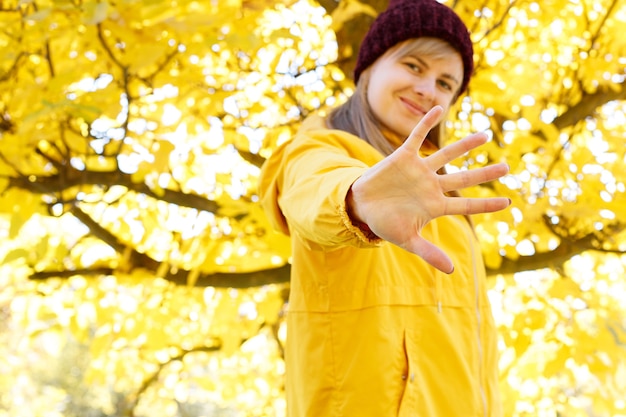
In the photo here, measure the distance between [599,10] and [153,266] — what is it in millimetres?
1504

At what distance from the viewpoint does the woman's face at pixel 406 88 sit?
1.15 meters

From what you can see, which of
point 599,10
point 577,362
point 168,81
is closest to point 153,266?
point 168,81

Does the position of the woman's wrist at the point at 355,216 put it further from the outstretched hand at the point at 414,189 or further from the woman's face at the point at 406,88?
the woman's face at the point at 406,88

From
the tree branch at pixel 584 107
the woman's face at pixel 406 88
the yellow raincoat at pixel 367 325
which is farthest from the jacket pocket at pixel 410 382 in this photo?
the tree branch at pixel 584 107

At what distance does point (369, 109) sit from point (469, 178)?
0.56m

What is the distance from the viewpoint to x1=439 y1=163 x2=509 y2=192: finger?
0.64 meters

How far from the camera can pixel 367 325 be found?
0.92m

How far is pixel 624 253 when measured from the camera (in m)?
1.60

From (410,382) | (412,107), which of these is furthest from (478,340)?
(412,107)

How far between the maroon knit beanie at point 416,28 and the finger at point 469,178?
62 cm

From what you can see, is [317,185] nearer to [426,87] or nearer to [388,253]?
[388,253]

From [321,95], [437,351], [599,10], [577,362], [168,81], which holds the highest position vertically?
[599,10]

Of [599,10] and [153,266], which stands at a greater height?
[599,10]

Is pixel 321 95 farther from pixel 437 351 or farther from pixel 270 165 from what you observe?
pixel 437 351
